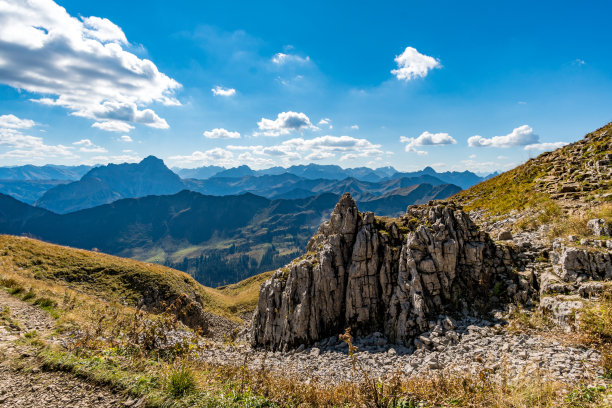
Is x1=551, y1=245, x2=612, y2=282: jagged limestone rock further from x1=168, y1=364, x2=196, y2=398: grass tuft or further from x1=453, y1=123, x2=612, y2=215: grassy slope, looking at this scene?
x1=168, y1=364, x2=196, y2=398: grass tuft

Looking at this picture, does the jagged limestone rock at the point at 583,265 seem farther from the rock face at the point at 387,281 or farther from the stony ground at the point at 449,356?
the stony ground at the point at 449,356

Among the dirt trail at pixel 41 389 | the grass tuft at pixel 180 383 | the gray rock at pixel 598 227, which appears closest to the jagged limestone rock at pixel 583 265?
the gray rock at pixel 598 227

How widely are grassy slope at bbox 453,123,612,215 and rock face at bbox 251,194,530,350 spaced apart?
13.0 m

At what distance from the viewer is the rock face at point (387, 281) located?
2212cm

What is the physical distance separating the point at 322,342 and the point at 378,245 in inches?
432

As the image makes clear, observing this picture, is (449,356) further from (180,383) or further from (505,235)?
(180,383)

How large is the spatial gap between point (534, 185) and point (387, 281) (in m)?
29.9

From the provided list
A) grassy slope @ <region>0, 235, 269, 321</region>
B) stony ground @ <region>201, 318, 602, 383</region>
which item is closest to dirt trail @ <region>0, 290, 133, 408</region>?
stony ground @ <region>201, 318, 602, 383</region>

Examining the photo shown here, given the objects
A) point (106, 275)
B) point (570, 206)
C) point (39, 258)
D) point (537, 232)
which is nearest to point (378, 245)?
point (537, 232)

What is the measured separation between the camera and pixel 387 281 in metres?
25.7

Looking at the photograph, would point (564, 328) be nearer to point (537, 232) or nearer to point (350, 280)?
point (537, 232)

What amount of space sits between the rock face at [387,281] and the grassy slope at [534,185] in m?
13.0

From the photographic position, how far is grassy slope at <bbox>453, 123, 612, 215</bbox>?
33022 mm

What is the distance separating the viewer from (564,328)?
15555 mm
